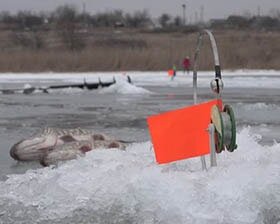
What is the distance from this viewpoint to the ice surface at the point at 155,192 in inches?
239

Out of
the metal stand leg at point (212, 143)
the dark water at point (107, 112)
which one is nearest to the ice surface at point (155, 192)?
the metal stand leg at point (212, 143)

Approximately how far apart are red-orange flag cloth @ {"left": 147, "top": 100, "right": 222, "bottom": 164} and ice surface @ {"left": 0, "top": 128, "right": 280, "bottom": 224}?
0.60 ft

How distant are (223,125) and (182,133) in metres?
0.73

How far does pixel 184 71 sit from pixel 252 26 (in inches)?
2270

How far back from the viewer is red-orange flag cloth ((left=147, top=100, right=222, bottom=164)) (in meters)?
7.33

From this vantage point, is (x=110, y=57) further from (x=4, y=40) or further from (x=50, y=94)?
(x=4, y=40)

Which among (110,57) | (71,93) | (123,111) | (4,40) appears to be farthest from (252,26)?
(123,111)

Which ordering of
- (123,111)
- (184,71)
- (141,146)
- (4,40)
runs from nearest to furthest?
(141,146)
(123,111)
(184,71)
(4,40)

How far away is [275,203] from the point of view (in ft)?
20.5

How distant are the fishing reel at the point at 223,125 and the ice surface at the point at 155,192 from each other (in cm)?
24

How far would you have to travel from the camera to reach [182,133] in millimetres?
7426

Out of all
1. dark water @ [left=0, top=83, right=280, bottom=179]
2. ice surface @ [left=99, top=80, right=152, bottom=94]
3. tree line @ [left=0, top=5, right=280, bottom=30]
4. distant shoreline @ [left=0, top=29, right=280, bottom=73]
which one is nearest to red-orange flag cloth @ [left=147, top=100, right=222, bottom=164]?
dark water @ [left=0, top=83, right=280, bottom=179]

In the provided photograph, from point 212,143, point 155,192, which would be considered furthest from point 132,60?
point 155,192

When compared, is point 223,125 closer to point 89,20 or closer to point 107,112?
point 107,112
